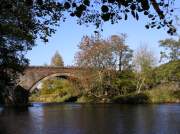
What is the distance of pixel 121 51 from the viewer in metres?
80.4

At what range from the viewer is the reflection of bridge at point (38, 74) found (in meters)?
95.9

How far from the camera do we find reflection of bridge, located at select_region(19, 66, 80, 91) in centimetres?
9595

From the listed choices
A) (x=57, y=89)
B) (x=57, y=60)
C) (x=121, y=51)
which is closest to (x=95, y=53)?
(x=121, y=51)

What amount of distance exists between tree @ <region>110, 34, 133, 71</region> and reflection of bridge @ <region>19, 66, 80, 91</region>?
49.7ft

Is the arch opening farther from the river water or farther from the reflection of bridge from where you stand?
the river water

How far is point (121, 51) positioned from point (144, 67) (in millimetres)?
5214

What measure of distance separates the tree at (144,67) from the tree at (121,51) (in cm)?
144

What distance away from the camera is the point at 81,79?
80188 millimetres

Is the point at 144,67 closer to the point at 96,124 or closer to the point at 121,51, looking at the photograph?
the point at 121,51

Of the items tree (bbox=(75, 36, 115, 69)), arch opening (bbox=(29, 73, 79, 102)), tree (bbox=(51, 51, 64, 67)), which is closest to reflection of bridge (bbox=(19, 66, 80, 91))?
arch opening (bbox=(29, 73, 79, 102))

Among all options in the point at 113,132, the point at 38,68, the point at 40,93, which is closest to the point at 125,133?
the point at 113,132

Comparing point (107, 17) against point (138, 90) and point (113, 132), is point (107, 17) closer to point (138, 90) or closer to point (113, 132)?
point (113, 132)

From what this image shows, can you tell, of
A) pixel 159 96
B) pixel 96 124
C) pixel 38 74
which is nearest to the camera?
pixel 96 124

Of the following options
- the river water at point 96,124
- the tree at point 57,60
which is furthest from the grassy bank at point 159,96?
the tree at point 57,60
